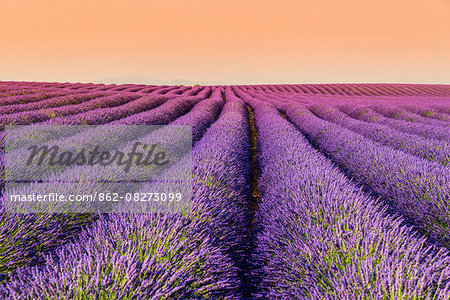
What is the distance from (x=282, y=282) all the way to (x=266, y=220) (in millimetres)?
811

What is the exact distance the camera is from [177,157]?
14.2 ft

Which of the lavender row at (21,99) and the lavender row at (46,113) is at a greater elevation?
the lavender row at (21,99)

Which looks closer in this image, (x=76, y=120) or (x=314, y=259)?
(x=314, y=259)

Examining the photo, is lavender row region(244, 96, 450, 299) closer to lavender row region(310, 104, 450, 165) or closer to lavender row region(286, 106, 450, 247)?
lavender row region(286, 106, 450, 247)

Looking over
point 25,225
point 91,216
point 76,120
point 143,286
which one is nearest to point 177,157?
point 91,216

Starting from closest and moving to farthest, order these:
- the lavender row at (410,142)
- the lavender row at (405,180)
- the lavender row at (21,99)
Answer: the lavender row at (405,180)
the lavender row at (410,142)
the lavender row at (21,99)

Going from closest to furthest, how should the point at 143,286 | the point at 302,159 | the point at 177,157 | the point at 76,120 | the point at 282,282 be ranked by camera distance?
1. the point at 143,286
2. the point at 282,282
3. the point at 302,159
4. the point at 177,157
5. the point at 76,120

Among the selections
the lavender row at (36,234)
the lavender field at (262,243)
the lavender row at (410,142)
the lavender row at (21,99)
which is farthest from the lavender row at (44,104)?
the lavender row at (410,142)

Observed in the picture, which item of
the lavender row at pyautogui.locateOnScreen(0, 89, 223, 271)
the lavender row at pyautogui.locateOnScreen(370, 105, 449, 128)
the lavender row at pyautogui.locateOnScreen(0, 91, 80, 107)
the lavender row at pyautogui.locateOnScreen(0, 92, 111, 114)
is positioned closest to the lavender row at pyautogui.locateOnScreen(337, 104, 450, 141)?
the lavender row at pyautogui.locateOnScreen(370, 105, 449, 128)

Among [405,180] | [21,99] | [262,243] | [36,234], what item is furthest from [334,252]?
[21,99]

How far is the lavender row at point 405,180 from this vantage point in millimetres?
2594

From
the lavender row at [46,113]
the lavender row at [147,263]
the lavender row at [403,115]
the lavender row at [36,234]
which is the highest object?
the lavender row at [403,115]

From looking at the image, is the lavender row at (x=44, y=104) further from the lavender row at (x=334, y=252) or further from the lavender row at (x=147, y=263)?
the lavender row at (x=334, y=252)

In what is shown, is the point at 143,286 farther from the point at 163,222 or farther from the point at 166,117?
the point at 166,117
